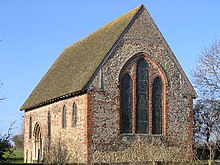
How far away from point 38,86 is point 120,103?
15675mm

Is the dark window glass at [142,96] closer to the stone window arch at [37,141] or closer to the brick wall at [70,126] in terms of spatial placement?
the brick wall at [70,126]

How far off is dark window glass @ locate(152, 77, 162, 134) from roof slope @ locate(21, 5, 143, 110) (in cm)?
432

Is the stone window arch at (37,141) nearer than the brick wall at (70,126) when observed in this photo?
No

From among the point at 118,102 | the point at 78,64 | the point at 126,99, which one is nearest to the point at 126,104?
the point at 126,99

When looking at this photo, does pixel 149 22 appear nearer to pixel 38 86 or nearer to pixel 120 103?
pixel 120 103

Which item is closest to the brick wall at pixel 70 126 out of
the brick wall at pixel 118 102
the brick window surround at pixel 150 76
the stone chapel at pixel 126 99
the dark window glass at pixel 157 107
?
the stone chapel at pixel 126 99

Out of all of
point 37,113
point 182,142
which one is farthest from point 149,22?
point 37,113

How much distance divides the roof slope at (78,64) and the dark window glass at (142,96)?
276 cm

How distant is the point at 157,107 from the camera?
29984 millimetres

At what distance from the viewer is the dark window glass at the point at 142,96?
29.2m

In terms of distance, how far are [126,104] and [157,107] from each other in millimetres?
2352

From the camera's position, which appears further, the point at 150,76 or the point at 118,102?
the point at 150,76

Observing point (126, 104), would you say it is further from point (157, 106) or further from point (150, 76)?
point (150, 76)

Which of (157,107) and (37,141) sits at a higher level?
(157,107)
